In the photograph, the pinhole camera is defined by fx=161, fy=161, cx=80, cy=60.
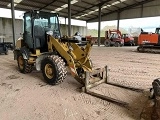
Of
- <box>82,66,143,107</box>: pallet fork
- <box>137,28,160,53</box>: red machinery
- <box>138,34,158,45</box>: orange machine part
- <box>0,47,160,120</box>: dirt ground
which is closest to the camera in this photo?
<box>0,47,160,120</box>: dirt ground

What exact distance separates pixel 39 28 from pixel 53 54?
3.76 ft

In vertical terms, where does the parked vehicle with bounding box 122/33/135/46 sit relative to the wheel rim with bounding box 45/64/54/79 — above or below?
above

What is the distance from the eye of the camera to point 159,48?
12.5 metres

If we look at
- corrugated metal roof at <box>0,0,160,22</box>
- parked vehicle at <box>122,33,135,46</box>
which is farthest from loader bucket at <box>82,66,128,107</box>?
parked vehicle at <box>122,33,135,46</box>

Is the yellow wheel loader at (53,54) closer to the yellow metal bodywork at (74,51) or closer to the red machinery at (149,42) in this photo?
the yellow metal bodywork at (74,51)

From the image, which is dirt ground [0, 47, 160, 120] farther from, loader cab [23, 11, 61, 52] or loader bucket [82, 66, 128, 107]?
loader cab [23, 11, 61, 52]

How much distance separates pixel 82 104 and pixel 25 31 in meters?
3.68

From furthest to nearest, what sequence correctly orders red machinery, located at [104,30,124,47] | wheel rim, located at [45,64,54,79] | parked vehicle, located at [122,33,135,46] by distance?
parked vehicle, located at [122,33,135,46] → red machinery, located at [104,30,124,47] → wheel rim, located at [45,64,54,79]

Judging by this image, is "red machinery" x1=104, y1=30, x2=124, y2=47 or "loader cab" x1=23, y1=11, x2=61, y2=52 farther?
"red machinery" x1=104, y1=30, x2=124, y2=47

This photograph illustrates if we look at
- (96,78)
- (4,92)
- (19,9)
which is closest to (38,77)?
(4,92)

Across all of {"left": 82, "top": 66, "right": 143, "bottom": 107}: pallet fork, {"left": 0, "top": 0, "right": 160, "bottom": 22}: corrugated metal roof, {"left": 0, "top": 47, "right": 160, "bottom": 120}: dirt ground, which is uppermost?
{"left": 0, "top": 0, "right": 160, "bottom": 22}: corrugated metal roof

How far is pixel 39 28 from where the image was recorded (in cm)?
536

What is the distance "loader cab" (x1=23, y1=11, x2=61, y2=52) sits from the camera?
5.25 metres

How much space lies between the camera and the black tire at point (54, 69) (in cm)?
427
